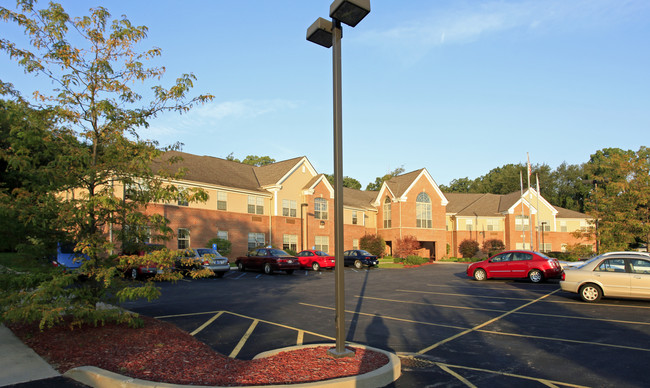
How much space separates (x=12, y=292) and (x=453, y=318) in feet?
33.0

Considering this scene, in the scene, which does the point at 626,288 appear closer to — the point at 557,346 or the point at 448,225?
the point at 557,346

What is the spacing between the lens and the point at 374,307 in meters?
13.5

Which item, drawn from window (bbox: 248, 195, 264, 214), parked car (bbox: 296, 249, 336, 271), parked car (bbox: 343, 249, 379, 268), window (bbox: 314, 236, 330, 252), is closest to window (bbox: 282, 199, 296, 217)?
window (bbox: 248, 195, 264, 214)

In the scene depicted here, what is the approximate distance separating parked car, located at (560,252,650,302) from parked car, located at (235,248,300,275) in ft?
50.0

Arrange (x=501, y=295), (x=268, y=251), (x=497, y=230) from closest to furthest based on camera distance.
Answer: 1. (x=501, y=295)
2. (x=268, y=251)
3. (x=497, y=230)

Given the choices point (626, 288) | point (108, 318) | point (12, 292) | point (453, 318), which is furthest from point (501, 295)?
point (12, 292)

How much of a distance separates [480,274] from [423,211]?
87.6 ft

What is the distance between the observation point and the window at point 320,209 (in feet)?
137

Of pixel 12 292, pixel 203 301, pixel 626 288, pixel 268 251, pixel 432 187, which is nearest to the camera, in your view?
pixel 12 292

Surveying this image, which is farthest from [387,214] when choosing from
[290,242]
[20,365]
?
[20,365]

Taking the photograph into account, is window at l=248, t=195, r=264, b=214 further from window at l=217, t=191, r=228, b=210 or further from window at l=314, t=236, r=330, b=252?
window at l=314, t=236, r=330, b=252

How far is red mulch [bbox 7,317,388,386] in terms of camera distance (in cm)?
604

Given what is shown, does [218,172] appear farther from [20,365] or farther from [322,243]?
[20,365]

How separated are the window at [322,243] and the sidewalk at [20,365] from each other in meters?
34.2
